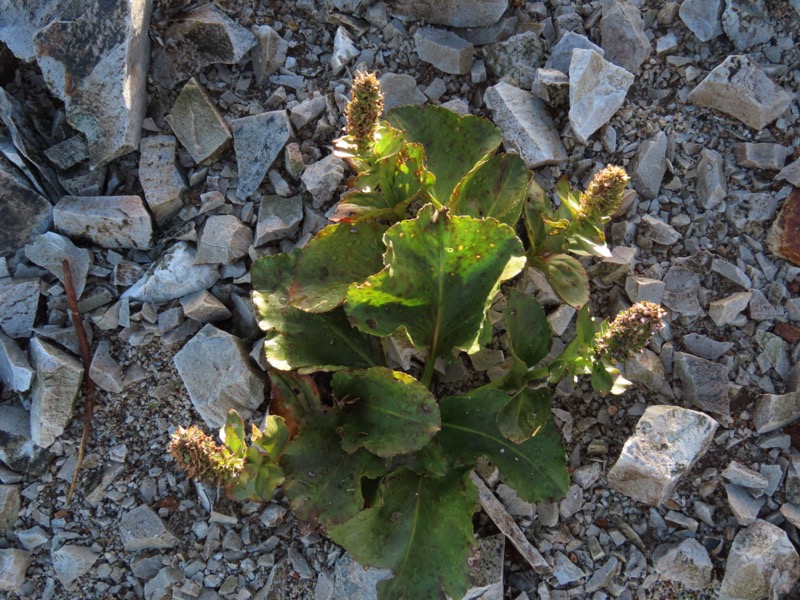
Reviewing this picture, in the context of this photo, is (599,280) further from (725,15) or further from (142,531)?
(142,531)

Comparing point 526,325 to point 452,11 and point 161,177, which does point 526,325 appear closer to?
point 452,11

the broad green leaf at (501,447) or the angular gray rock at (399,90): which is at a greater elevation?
the angular gray rock at (399,90)

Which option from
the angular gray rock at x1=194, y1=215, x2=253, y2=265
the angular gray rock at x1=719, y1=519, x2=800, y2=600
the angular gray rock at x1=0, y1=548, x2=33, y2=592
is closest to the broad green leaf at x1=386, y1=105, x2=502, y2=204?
the angular gray rock at x1=194, y1=215, x2=253, y2=265

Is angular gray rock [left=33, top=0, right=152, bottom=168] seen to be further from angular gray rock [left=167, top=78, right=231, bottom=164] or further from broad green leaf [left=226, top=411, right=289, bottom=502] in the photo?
broad green leaf [left=226, top=411, right=289, bottom=502]

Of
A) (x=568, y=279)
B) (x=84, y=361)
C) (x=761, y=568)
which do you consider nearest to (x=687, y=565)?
(x=761, y=568)

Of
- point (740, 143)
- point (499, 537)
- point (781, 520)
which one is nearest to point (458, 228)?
point (499, 537)

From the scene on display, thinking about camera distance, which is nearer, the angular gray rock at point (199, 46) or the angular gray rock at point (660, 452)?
the angular gray rock at point (660, 452)

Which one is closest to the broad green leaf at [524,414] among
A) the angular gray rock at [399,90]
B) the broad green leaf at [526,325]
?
the broad green leaf at [526,325]

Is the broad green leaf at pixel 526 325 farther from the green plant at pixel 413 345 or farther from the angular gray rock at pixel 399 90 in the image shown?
the angular gray rock at pixel 399 90
